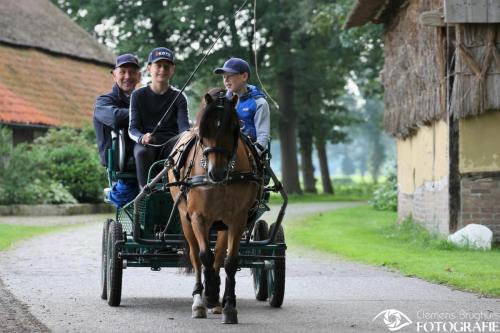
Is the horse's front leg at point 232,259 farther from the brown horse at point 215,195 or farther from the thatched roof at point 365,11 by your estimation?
the thatched roof at point 365,11

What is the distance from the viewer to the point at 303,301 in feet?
37.7

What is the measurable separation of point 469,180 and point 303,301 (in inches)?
325

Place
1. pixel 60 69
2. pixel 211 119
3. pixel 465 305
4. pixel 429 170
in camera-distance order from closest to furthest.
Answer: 1. pixel 211 119
2. pixel 465 305
3. pixel 429 170
4. pixel 60 69

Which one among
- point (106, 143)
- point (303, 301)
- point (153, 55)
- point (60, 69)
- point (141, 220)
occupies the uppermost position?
point (60, 69)

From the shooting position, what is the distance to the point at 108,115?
38.7 feet

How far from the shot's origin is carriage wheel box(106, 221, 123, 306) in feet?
35.3

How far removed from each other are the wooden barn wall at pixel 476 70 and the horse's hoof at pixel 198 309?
9.64 meters

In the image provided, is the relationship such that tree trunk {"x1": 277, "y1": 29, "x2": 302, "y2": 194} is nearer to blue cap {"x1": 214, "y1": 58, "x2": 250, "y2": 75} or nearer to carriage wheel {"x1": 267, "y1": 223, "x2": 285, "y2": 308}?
carriage wheel {"x1": 267, "y1": 223, "x2": 285, "y2": 308}

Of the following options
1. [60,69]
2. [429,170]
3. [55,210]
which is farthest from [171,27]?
[429,170]

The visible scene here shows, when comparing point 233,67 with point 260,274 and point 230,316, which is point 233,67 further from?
point 230,316

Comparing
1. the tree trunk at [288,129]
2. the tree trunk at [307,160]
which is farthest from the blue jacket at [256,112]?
the tree trunk at [307,160]

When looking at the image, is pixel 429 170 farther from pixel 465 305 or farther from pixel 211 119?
pixel 211 119

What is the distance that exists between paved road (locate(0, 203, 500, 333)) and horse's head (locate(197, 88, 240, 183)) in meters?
1.36

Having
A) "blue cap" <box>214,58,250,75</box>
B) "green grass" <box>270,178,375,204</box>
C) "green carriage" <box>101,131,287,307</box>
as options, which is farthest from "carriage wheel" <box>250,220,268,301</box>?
"green grass" <box>270,178,375,204</box>
